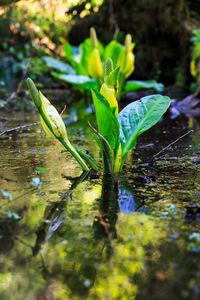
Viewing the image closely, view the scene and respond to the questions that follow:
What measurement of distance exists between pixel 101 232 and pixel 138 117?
21.5 inches

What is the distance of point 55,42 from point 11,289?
6.51m

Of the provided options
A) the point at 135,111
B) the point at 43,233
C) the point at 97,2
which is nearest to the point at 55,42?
the point at 97,2

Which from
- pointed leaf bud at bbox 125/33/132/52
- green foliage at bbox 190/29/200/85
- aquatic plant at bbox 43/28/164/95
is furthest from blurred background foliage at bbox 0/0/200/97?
pointed leaf bud at bbox 125/33/132/52

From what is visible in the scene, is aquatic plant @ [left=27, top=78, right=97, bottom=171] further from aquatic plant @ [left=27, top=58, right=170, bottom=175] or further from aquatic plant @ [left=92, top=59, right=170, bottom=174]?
aquatic plant @ [left=92, top=59, right=170, bottom=174]

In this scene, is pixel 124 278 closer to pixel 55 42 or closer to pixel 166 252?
pixel 166 252

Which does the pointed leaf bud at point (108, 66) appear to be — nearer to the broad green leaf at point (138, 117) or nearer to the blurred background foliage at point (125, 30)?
the broad green leaf at point (138, 117)

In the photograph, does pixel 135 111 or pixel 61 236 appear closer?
pixel 61 236

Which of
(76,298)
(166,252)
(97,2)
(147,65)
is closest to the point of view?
(76,298)

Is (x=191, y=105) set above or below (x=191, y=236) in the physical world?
below

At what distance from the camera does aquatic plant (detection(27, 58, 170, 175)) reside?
3.59 feet

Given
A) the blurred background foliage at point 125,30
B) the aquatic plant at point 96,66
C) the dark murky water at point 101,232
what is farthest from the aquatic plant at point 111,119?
the blurred background foliage at point 125,30

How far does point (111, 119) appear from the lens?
1103mm

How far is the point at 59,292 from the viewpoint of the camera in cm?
63

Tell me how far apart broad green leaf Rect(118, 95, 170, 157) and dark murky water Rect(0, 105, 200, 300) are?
151mm
